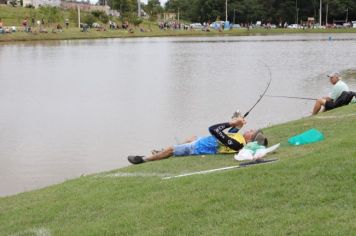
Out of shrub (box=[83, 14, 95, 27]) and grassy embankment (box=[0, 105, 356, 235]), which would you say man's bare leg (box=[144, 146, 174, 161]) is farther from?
shrub (box=[83, 14, 95, 27])

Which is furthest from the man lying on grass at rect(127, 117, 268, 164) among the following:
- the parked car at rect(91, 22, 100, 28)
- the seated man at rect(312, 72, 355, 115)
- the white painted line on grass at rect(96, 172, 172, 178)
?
the parked car at rect(91, 22, 100, 28)

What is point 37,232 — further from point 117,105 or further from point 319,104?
point 117,105

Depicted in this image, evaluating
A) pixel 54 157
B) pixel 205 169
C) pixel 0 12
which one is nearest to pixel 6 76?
pixel 54 157

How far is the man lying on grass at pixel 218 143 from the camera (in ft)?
33.1

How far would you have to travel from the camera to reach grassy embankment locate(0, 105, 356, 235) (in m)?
5.88

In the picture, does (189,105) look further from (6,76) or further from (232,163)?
(6,76)

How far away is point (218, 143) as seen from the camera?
10.5 meters

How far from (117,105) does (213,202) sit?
592 inches

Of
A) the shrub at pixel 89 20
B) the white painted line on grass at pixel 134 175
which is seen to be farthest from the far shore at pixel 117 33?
the white painted line on grass at pixel 134 175

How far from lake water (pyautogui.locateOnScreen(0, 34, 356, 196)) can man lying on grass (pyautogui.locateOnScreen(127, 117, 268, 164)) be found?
6.60ft

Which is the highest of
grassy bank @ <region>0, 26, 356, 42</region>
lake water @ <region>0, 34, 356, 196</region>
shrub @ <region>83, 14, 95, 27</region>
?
shrub @ <region>83, 14, 95, 27</region>

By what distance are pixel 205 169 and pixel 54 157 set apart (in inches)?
214

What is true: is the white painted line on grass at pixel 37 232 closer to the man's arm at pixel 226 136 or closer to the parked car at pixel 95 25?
the man's arm at pixel 226 136

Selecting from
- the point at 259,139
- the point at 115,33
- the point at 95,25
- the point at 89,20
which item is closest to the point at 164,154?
the point at 259,139
